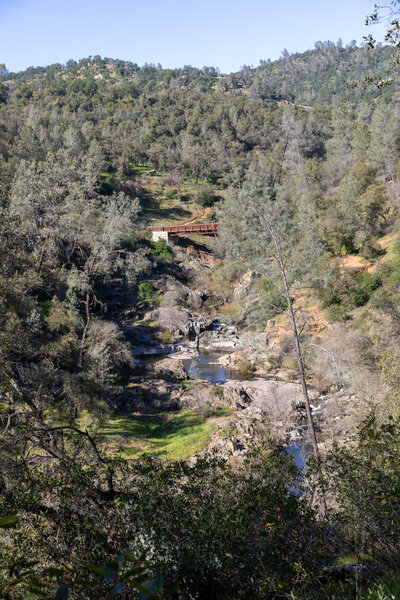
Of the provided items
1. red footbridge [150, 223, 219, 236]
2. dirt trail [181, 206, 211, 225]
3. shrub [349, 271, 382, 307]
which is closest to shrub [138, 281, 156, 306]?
red footbridge [150, 223, 219, 236]

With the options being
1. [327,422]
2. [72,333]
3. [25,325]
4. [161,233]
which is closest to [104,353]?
[72,333]

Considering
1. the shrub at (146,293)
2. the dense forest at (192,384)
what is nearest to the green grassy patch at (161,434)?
the dense forest at (192,384)

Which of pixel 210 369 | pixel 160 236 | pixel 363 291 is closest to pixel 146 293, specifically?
pixel 160 236

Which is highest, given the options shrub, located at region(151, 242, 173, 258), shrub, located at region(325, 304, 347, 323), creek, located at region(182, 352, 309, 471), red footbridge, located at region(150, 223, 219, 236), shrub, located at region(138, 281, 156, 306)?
red footbridge, located at region(150, 223, 219, 236)

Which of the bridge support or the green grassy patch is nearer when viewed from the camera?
the green grassy patch

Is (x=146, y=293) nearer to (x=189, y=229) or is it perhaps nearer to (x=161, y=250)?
(x=161, y=250)

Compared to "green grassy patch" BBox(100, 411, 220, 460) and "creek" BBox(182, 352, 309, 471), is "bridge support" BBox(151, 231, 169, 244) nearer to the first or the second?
"creek" BBox(182, 352, 309, 471)
